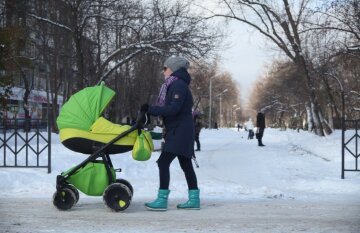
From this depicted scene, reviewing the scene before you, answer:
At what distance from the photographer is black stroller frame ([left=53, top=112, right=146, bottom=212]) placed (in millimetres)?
6499

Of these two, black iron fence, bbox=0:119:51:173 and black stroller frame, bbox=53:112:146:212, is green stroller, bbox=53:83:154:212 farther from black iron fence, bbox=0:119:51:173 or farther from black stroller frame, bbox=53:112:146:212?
black iron fence, bbox=0:119:51:173

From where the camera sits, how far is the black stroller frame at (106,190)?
21.3 feet

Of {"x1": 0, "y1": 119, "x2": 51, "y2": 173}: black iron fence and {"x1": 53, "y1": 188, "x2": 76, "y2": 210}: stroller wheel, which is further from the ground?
{"x1": 0, "y1": 119, "x2": 51, "y2": 173}: black iron fence

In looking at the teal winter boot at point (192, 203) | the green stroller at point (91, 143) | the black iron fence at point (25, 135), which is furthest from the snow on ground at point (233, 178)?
the green stroller at point (91, 143)

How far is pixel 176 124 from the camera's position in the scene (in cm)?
664

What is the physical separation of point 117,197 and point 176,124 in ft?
3.77

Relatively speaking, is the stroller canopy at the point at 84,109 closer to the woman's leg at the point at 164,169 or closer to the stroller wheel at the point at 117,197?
the stroller wheel at the point at 117,197

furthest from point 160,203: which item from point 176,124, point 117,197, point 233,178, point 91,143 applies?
point 233,178

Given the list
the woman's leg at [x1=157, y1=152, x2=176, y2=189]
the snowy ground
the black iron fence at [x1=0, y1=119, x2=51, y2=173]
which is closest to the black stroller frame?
the snowy ground

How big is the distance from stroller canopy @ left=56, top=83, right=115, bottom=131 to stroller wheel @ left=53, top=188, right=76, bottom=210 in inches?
31.7

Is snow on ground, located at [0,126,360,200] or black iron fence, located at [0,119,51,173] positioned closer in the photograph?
snow on ground, located at [0,126,360,200]

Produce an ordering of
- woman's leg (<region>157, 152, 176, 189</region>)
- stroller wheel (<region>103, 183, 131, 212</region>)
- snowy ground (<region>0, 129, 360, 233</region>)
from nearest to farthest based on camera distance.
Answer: snowy ground (<region>0, 129, 360, 233</region>)
stroller wheel (<region>103, 183, 131, 212</region>)
woman's leg (<region>157, 152, 176, 189</region>)

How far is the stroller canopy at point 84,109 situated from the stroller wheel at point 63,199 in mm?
804

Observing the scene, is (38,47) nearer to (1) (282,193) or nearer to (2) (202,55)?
(2) (202,55)
